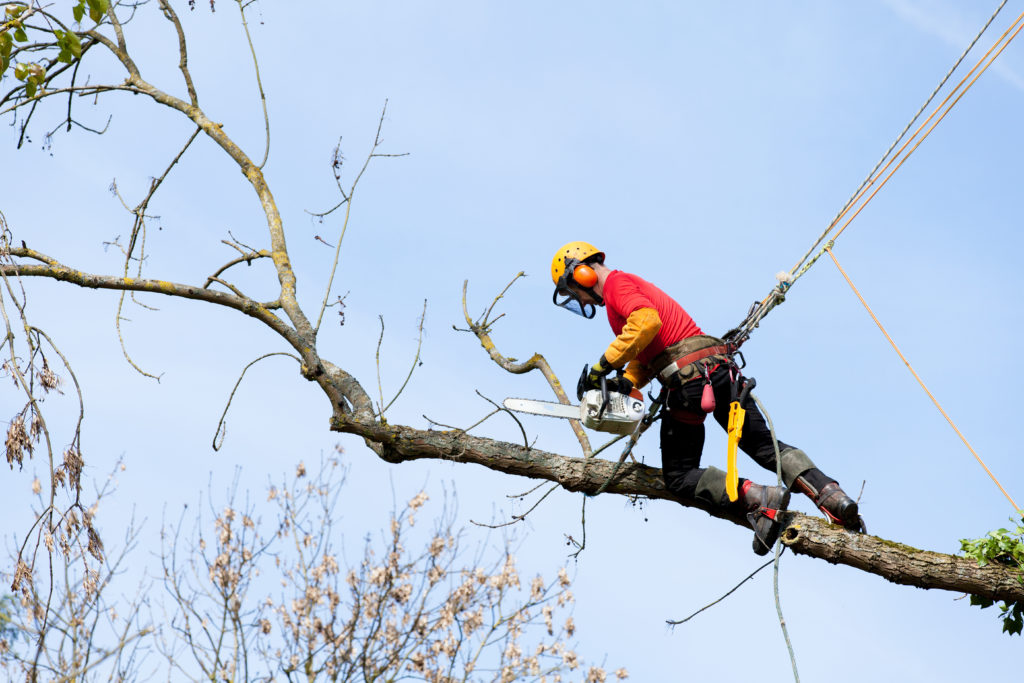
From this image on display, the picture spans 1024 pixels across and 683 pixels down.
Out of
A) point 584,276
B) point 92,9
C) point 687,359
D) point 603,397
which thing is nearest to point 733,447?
point 687,359

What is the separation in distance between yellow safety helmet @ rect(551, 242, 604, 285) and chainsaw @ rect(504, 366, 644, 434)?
62 centimetres

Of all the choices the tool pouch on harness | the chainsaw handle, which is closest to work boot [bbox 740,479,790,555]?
the tool pouch on harness

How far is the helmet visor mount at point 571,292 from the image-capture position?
5.49 m

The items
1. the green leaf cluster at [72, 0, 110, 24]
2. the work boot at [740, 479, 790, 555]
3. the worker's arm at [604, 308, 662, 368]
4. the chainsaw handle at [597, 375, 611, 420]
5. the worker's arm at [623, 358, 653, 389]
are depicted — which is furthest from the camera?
the worker's arm at [623, 358, 653, 389]

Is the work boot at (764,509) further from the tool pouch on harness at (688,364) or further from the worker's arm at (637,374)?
the worker's arm at (637,374)

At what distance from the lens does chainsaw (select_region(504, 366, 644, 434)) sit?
203 inches

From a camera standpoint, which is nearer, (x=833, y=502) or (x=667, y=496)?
(x=833, y=502)

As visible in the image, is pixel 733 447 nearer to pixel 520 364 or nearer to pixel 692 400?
pixel 692 400

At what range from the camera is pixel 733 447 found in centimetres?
482

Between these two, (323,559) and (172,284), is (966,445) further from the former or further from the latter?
(323,559)

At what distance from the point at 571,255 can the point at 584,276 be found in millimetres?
163

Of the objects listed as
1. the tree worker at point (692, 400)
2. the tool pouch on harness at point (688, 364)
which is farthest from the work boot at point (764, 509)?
the tool pouch on harness at point (688, 364)

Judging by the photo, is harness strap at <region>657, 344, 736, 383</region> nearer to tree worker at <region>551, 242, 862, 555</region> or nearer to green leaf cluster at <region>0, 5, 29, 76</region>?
tree worker at <region>551, 242, 862, 555</region>

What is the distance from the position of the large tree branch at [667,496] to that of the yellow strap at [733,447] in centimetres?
27
